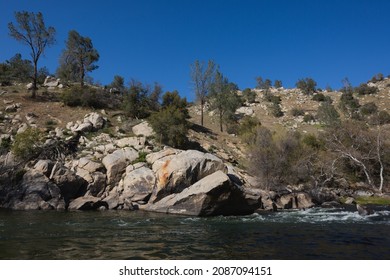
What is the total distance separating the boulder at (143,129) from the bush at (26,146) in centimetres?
1339

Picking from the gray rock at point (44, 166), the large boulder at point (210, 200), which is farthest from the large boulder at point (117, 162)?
the large boulder at point (210, 200)

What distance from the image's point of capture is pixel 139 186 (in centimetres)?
2914

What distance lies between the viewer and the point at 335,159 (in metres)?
39.3

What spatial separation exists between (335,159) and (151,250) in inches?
1314

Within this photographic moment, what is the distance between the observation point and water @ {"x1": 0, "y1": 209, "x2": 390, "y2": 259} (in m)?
11.9

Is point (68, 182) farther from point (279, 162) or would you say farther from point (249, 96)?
point (249, 96)

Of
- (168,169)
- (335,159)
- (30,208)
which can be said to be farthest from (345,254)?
(335,159)

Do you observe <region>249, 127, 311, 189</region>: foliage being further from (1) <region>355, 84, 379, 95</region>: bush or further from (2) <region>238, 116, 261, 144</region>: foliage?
(1) <region>355, 84, 379, 95</region>: bush

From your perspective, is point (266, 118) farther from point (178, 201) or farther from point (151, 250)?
point (151, 250)

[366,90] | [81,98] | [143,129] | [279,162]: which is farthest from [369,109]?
[81,98]

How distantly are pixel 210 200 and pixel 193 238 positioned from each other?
913 cm

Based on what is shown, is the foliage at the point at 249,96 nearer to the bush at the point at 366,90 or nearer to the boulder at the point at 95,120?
the bush at the point at 366,90

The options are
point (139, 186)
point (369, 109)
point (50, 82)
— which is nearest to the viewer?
point (139, 186)

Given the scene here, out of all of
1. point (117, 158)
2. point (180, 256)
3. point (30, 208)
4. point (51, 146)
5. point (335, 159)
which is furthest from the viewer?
point (335, 159)
